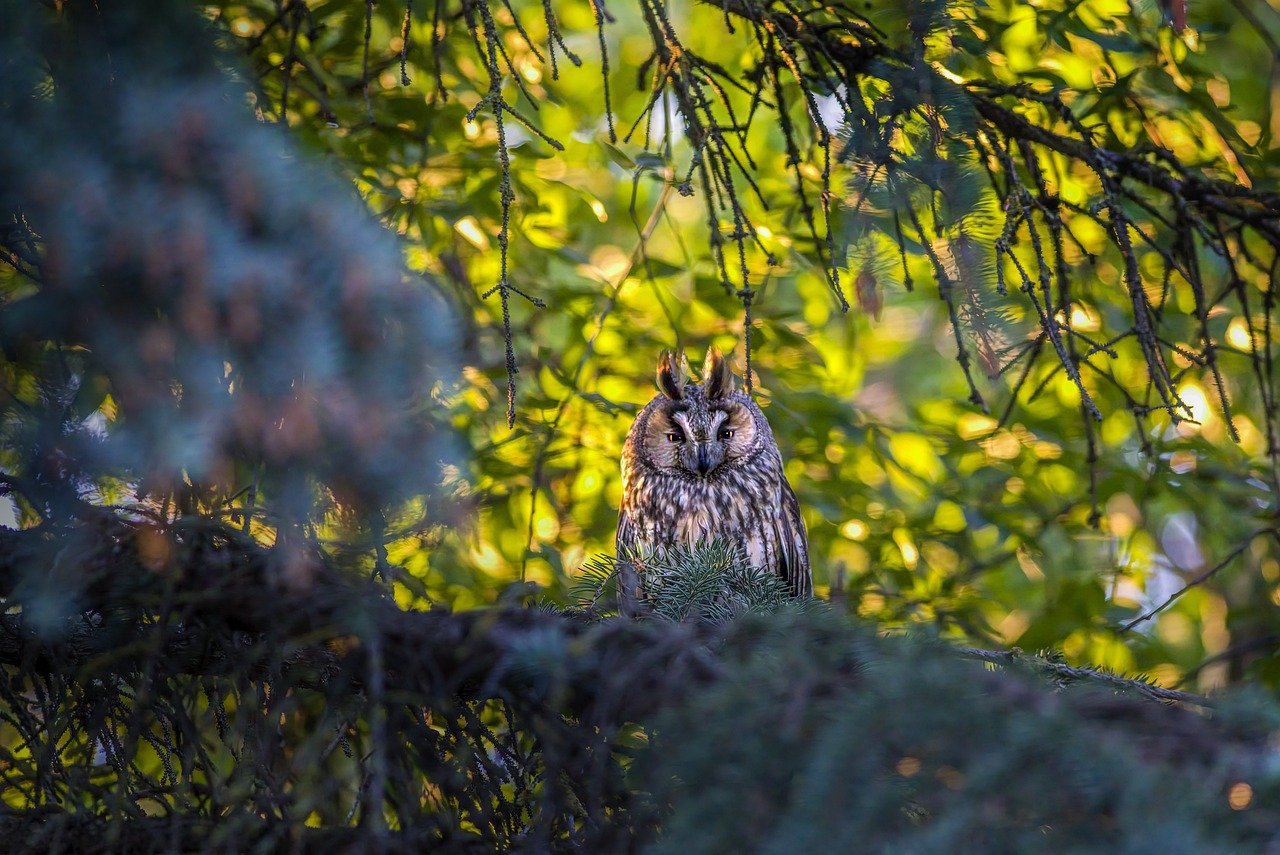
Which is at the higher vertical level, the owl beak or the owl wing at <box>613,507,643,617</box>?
the owl beak

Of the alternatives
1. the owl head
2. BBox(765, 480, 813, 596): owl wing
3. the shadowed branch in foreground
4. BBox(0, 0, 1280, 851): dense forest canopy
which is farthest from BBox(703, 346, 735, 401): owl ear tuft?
the shadowed branch in foreground

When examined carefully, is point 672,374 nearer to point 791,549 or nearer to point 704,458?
point 704,458

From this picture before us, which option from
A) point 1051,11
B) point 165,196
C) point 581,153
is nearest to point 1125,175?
point 1051,11

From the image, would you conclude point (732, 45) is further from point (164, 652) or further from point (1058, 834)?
point (1058, 834)

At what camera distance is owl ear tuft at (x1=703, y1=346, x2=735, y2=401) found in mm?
3654

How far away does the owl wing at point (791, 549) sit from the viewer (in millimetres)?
3531

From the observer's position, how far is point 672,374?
11.8 ft

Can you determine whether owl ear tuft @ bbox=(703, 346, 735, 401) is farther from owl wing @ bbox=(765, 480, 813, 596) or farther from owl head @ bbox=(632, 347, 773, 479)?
owl wing @ bbox=(765, 480, 813, 596)

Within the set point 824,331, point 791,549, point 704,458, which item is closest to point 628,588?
point 704,458

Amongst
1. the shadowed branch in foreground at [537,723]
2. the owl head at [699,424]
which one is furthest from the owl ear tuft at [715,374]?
the shadowed branch in foreground at [537,723]

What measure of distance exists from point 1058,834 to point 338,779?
2.29 feet

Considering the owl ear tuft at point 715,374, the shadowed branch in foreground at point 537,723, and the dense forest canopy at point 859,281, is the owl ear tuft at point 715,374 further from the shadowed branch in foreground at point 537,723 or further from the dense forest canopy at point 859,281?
the shadowed branch in foreground at point 537,723

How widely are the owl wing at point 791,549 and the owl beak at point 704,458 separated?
298 millimetres

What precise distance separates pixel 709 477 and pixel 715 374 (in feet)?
1.23
